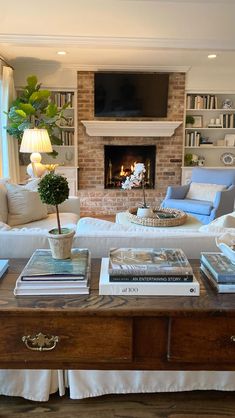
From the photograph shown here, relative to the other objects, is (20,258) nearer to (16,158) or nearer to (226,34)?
(226,34)

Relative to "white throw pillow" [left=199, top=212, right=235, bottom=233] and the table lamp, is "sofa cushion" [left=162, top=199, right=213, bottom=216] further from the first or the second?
"white throw pillow" [left=199, top=212, right=235, bottom=233]

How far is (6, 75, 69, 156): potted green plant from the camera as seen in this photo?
4.72m

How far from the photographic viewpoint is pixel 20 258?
5.00ft

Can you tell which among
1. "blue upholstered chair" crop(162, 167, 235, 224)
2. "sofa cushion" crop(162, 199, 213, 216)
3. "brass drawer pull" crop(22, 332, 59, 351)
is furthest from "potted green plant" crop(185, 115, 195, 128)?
"brass drawer pull" crop(22, 332, 59, 351)

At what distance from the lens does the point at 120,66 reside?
5406 millimetres

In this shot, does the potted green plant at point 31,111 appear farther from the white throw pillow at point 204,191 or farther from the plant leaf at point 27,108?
the white throw pillow at point 204,191

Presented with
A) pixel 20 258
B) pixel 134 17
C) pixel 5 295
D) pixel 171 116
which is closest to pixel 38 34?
pixel 134 17

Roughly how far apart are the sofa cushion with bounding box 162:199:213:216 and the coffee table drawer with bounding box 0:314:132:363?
11.2ft

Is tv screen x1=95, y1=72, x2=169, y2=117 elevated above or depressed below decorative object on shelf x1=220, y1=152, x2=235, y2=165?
above

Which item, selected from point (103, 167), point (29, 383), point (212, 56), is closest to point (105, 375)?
point (29, 383)

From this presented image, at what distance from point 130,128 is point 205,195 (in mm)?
1739

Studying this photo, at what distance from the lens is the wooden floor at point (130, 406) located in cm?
156

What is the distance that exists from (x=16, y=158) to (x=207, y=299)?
483cm

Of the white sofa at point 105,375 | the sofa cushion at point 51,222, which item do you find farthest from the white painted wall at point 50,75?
the white sofa at point 105,375
